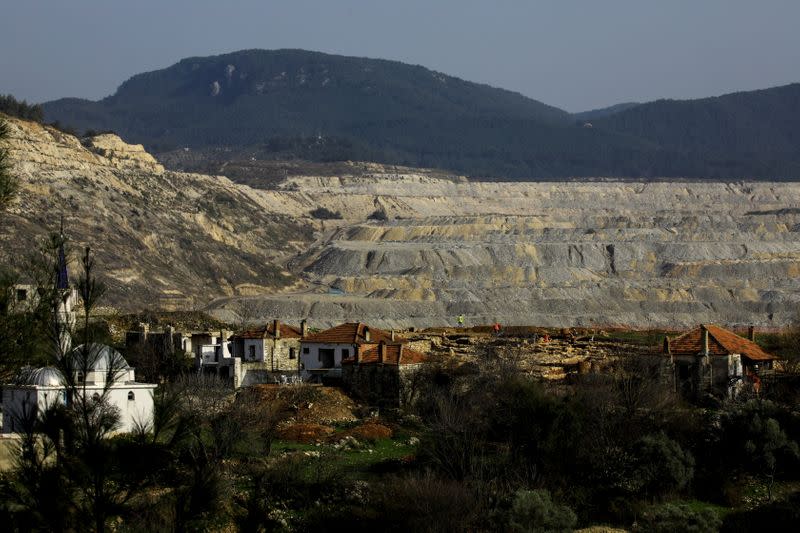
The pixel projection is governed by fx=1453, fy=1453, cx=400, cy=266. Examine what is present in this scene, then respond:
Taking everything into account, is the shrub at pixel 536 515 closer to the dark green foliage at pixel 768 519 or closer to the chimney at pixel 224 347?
the dark green foliage at pixel 768 519

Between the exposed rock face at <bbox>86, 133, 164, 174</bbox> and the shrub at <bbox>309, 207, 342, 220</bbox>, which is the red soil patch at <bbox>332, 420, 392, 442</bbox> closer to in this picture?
the exposed rock face at <bbox>86, 133, 164, 174</bbox>

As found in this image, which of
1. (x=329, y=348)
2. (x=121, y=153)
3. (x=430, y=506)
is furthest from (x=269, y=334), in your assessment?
(x=121, y=153)


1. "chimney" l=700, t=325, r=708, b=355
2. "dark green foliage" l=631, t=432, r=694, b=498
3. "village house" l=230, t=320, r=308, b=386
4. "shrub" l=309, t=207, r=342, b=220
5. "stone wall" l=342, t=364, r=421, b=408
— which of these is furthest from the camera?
"shrub" l=309, t=207, r=342, b=220

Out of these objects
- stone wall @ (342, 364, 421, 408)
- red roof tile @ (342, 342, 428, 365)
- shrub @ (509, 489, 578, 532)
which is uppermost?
red roof tile @ (342, 342, 428, 365)

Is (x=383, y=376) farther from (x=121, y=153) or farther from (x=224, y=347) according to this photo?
(x=121, y=153)

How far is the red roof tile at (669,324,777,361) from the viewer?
3725 centimetres

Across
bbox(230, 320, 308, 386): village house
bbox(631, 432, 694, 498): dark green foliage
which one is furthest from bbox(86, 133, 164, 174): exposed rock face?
bbox(631, 432, 694, 498): dark green foliage

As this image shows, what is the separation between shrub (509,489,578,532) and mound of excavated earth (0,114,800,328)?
48162mm

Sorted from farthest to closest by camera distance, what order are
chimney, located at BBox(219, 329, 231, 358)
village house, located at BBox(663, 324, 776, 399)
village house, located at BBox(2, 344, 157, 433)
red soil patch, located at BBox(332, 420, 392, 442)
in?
chimney, located at BBox(219, 329, 231, 358)
village house, located at BBox(663, 324, 776, 399)
red soil patch, located at BBox(332, 420, 392, 442)
village house, located at BBox(2, 344, 157, 433)

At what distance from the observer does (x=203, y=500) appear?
14.8 meters

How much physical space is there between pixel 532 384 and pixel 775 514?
7.29 metres

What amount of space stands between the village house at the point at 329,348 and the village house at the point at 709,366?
832cm

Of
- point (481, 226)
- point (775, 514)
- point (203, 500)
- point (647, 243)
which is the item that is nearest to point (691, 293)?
point (647, 243)

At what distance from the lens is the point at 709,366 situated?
36594 millimetres
